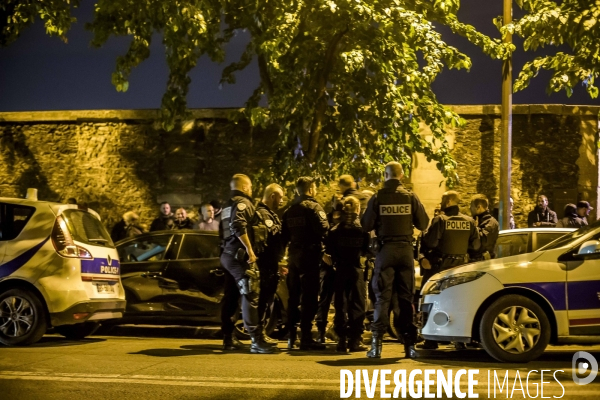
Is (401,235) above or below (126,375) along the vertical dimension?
above

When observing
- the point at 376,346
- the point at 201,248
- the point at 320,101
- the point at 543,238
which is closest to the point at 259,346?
the point at 376,346

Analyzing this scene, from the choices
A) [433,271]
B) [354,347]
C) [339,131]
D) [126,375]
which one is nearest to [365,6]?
[339,131]

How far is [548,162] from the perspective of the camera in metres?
16.5

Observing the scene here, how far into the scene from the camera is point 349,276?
9711 millimetres

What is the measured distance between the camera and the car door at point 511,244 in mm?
10934

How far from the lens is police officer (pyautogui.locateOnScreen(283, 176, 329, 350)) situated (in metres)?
9.58

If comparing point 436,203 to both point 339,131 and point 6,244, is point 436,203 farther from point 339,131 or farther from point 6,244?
point 6,244

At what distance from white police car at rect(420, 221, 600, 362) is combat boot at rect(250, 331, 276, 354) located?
197 cm

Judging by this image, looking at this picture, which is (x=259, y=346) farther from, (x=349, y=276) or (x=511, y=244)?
(x=511, y=244)

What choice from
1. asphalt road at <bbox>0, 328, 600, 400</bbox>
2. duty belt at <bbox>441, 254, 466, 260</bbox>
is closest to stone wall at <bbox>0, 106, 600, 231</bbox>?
duty belt at <bbox>441, 254, 466, 260</bbox>

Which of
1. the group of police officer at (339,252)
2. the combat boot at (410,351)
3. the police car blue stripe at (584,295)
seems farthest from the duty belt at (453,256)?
the police car blue stripe at (584,295)

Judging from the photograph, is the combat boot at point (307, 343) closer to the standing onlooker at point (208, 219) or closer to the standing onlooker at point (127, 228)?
the standing onlooker at point (208, 219)

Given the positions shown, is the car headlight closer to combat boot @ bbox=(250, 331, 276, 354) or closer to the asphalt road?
the asphalt road

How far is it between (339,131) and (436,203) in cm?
354
